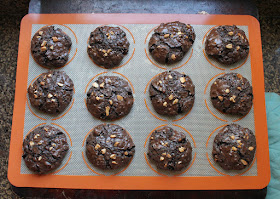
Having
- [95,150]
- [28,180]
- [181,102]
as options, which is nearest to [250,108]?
[181,102]

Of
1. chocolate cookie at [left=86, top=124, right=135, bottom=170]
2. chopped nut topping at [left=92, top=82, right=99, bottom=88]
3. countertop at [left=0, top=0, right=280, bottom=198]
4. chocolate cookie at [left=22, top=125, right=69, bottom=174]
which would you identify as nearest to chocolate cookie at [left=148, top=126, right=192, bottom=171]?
chocolate cookie at [left=86, top=124, right=135, bottom=170]

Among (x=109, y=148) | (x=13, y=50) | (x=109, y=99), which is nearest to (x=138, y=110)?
(x=109, y=99)

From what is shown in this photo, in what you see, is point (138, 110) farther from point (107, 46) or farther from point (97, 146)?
point (107, 46)

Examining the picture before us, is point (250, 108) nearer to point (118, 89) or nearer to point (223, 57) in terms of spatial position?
point (223, 57)

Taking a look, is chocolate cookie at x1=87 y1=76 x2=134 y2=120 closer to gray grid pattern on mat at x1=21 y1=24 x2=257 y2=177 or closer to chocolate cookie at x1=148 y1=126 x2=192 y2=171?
gray grid pattern on mat at x1=21 y1=24 x2=257 y2=177

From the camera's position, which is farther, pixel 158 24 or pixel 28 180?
pixel 158 24

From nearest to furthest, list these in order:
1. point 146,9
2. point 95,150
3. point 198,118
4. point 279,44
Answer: point 95,150
point 198,118
point 146,9
point 279,44
